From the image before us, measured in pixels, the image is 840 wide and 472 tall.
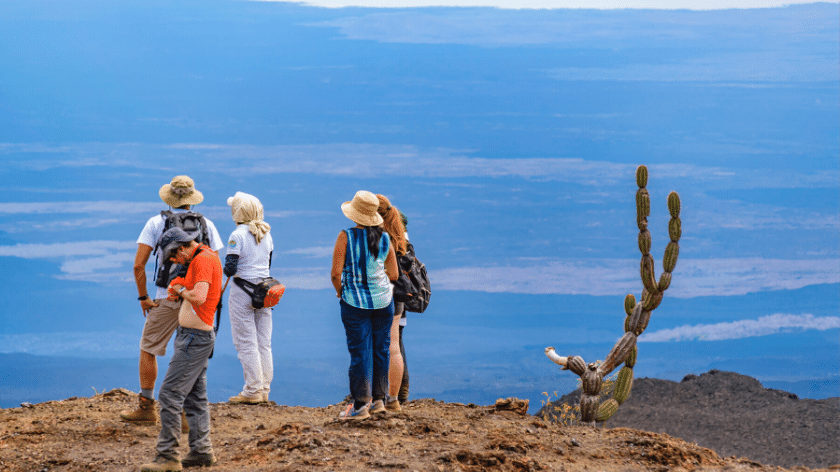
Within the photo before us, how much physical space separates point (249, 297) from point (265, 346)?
733 mm

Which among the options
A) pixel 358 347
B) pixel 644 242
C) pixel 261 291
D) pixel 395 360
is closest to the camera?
pixel 358 347

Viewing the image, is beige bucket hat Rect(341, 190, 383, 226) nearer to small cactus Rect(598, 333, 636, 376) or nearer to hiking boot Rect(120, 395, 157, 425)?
hiking boot Rect(120, 395, 157, 425)

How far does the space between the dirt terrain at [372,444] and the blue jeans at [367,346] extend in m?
0.34

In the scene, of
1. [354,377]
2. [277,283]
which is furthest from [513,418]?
[277,283]

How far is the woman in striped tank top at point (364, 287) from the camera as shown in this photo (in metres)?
7.19

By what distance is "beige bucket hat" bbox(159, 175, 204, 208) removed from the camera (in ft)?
25.6

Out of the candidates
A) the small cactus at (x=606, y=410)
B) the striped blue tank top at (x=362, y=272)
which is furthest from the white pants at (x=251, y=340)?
the small cactus at (x=606, y=410)

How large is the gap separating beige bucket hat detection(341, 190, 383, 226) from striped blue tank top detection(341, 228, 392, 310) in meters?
0.11

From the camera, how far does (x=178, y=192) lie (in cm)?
784

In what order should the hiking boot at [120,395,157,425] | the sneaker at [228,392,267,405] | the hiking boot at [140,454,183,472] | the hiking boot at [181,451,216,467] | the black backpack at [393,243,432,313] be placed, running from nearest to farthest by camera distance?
the hiking boot at [140,454,183,472], the hiking boot at [181,451,216,467], the black backpack at [393,243,432,313], the hiking boot at [120,395,157,425], the sneaker at [228,392,267,405]

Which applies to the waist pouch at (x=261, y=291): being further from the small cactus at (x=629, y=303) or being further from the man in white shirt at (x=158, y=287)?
the small cactus at (x=629, y=303)

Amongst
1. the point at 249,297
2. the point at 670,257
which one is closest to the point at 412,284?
the point at 249,297

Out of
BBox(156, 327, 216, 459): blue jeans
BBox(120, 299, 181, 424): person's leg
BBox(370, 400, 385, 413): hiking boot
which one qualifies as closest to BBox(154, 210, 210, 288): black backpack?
BBox(120, 299, 181, 424): person's leg

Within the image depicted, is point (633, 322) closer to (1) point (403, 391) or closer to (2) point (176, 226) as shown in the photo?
(1) point (403, 391)
